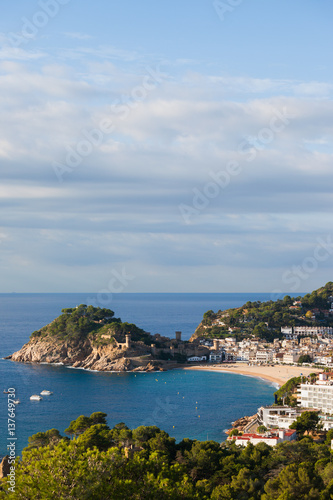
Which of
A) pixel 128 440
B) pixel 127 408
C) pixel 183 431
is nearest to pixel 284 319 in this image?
pixel 127 408

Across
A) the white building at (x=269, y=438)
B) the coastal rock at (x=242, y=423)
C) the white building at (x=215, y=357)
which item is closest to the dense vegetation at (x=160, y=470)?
the white building at (x=269, y=438)

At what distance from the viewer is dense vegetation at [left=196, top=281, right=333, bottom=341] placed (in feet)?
303

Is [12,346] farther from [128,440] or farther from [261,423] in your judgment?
[128,440]

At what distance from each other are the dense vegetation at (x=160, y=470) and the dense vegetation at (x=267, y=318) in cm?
6116

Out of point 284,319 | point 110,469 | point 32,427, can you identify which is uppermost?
point 284,319

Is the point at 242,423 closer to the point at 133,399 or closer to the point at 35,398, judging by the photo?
the point at 133,399

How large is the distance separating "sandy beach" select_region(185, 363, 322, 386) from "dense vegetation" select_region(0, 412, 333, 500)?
35750 mm

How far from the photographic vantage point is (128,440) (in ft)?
90.7

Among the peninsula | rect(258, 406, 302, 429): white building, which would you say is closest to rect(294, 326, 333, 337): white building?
the peninsula

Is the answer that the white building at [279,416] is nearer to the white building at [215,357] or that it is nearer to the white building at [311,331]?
the white building at [215,357]

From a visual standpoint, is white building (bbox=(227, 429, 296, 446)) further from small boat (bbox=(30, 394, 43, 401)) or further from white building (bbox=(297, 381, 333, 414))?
small boat (bbox=(30, 394, 43, 401))

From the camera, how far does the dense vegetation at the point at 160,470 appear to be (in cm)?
1442

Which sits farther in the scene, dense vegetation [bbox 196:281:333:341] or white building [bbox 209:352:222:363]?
dense vegetation [bbox 196:281:333:341]

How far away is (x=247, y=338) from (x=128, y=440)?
208 ft
